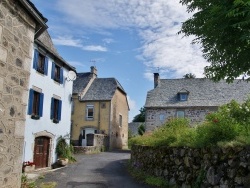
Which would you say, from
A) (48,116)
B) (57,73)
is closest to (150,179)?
(48,116)

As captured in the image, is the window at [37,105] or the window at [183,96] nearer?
the window at [37,105]

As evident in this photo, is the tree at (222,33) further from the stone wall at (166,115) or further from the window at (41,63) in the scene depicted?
the stone wall at (166,115)

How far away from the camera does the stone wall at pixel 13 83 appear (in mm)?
6016

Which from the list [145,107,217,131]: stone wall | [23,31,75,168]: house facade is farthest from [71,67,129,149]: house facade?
[23,31,75,168]: house facade

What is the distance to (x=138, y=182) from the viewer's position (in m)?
12.0

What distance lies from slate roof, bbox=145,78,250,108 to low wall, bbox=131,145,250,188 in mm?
21648

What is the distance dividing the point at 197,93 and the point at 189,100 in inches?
61.0

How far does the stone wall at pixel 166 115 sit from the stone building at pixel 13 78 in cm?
2722

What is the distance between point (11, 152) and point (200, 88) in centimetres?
3149

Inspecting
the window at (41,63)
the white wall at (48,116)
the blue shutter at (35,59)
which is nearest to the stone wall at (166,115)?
the white wall at (48,116)

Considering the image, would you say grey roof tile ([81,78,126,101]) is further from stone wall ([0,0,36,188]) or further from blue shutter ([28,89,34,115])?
stone wall ([0,0,36,188])

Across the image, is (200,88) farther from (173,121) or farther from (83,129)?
(173,121)

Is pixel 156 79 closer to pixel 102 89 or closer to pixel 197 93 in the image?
pixel 197 93

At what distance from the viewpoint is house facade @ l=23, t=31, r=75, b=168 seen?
16.3m
